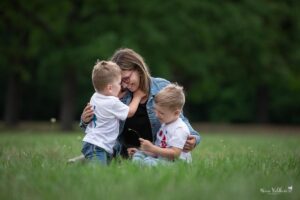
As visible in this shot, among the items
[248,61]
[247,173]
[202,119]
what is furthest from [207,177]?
[202,119]

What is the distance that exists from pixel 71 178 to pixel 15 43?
22569mm

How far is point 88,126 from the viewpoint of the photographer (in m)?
5.72

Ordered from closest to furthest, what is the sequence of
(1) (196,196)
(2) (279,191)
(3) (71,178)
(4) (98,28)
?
(1) (196,196)
(2) (279,191)
(3) (71,178)
(4) (98,28)

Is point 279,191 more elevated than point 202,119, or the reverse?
point 279,191

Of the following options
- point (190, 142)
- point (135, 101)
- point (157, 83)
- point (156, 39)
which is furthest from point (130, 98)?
point (156, 39)

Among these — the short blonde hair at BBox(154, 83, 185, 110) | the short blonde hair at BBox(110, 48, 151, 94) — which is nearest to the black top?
the short blonde hair at BBox(110, 48, 151, 94)

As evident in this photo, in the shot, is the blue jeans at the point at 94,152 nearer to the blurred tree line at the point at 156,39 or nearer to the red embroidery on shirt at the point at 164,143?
the red embroidery on shirt at the point at 164,143

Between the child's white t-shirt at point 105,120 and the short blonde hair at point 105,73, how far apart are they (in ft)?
0.49

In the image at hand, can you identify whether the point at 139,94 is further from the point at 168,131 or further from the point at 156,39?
the point at 156,39

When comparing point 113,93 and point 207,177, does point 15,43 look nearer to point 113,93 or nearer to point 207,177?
point 113,93

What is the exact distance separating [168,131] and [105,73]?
2.71ft

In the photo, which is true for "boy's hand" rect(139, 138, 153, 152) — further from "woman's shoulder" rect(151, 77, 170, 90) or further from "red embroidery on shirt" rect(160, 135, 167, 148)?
"woman's shoulder" rect(151, 77, 170, 90)

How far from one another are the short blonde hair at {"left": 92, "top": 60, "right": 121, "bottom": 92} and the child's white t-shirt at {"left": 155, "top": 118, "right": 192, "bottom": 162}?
0.70m

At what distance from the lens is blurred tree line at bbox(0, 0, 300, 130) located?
969 inches
